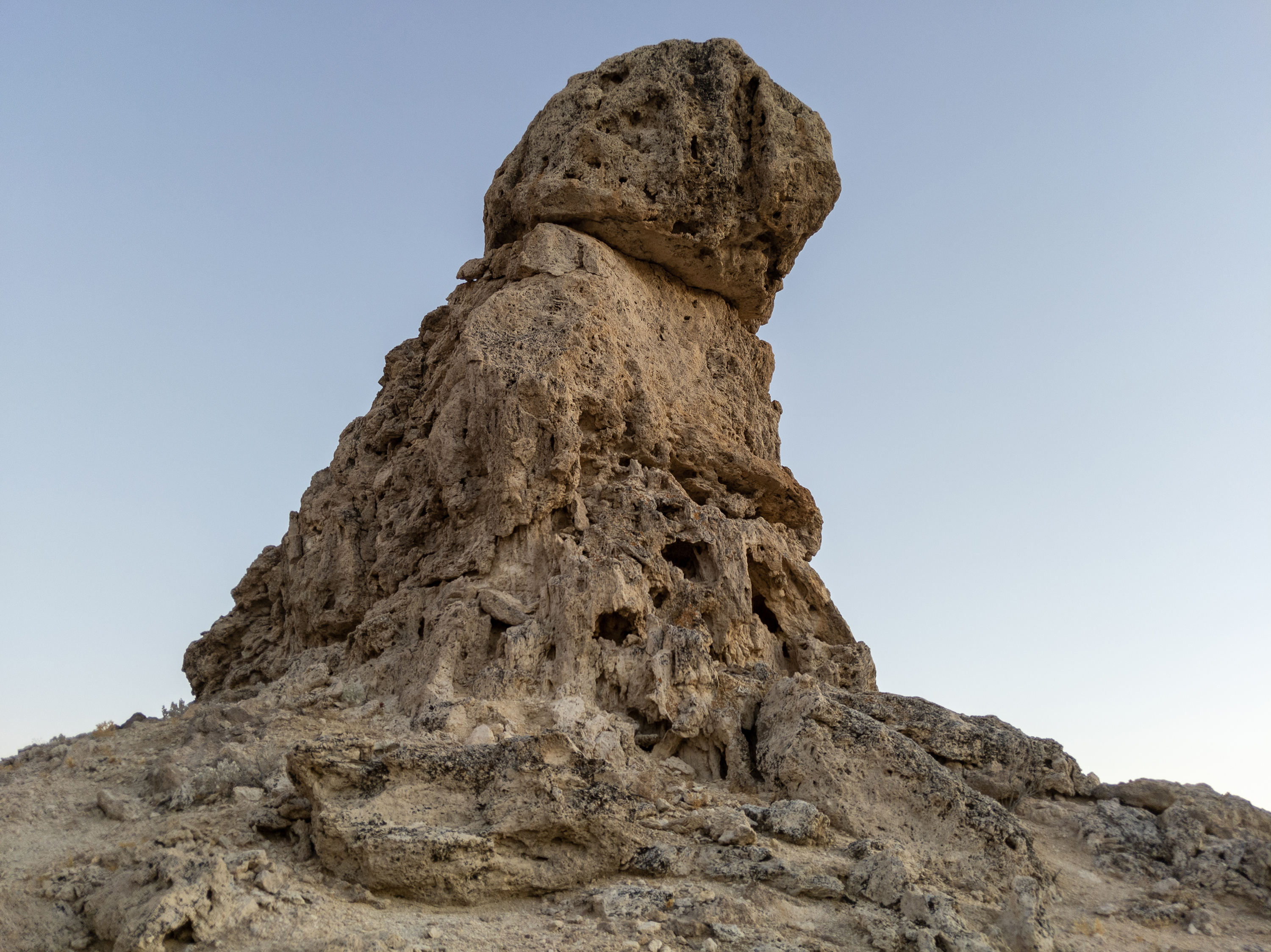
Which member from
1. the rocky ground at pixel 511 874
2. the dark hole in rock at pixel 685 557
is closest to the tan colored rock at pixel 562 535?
the dark hole in rock at pixel 685 557

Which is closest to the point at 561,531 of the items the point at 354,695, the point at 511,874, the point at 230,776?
the point at 354,695

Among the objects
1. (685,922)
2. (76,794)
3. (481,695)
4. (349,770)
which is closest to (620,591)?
(481,695)

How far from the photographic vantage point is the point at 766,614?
14273mm

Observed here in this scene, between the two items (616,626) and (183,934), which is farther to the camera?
(616,626)

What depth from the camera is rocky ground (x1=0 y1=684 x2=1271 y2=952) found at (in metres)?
6.94

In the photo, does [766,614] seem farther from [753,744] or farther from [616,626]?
[753,744]

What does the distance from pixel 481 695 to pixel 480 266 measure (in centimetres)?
749

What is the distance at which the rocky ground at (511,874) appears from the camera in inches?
273

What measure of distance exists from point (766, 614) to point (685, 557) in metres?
1.71

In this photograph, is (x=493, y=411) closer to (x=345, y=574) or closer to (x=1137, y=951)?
(x=345, y=574)

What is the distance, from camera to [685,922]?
7148 mm

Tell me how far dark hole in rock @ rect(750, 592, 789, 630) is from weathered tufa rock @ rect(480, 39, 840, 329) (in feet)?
17.5

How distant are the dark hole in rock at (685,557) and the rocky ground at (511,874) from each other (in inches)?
132

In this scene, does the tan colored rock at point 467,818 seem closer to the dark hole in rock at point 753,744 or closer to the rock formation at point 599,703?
the rock formation at point 599,703
